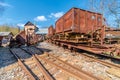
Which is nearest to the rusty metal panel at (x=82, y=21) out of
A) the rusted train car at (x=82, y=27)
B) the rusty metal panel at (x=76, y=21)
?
the rusted train car at (x=82, y=27)

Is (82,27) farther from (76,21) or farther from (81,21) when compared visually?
(76,21)

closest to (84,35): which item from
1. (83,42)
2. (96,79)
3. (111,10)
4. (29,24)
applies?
(83,42)

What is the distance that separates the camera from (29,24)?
217 ft

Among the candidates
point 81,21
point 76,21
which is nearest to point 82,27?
point 81,21

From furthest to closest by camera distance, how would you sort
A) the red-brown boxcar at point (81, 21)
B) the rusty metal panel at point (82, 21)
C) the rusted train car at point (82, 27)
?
1. the rusty metal panel at point (82, 21)
2. the red-brown boxcar at point (81, 21)
3. the rusted train car at point (82, 27)

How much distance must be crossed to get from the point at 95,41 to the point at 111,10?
71.5 feet

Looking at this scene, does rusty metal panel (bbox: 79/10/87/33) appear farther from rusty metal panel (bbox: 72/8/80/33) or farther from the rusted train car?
rusty metal panel (bbox: 72/8/80/33)

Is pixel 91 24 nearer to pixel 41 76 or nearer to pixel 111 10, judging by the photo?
pixel 41 76

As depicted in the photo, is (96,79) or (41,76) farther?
(41,76)

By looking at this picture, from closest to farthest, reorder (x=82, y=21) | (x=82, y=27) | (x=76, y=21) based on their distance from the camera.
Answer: (x=76, y=21) → (x=82, y=27) → (x=82, y=21)

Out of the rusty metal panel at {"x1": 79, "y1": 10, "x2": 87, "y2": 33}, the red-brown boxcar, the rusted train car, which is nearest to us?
the rusted train car

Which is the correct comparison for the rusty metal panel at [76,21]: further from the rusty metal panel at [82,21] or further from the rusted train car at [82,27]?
the rusty metal panel at [82,21]

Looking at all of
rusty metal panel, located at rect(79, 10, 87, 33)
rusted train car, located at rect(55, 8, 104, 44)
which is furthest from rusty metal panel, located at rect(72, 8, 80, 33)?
rusty metal panel, located at rect(79, 10, 87, 33)

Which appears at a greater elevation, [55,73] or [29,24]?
[29,24]
